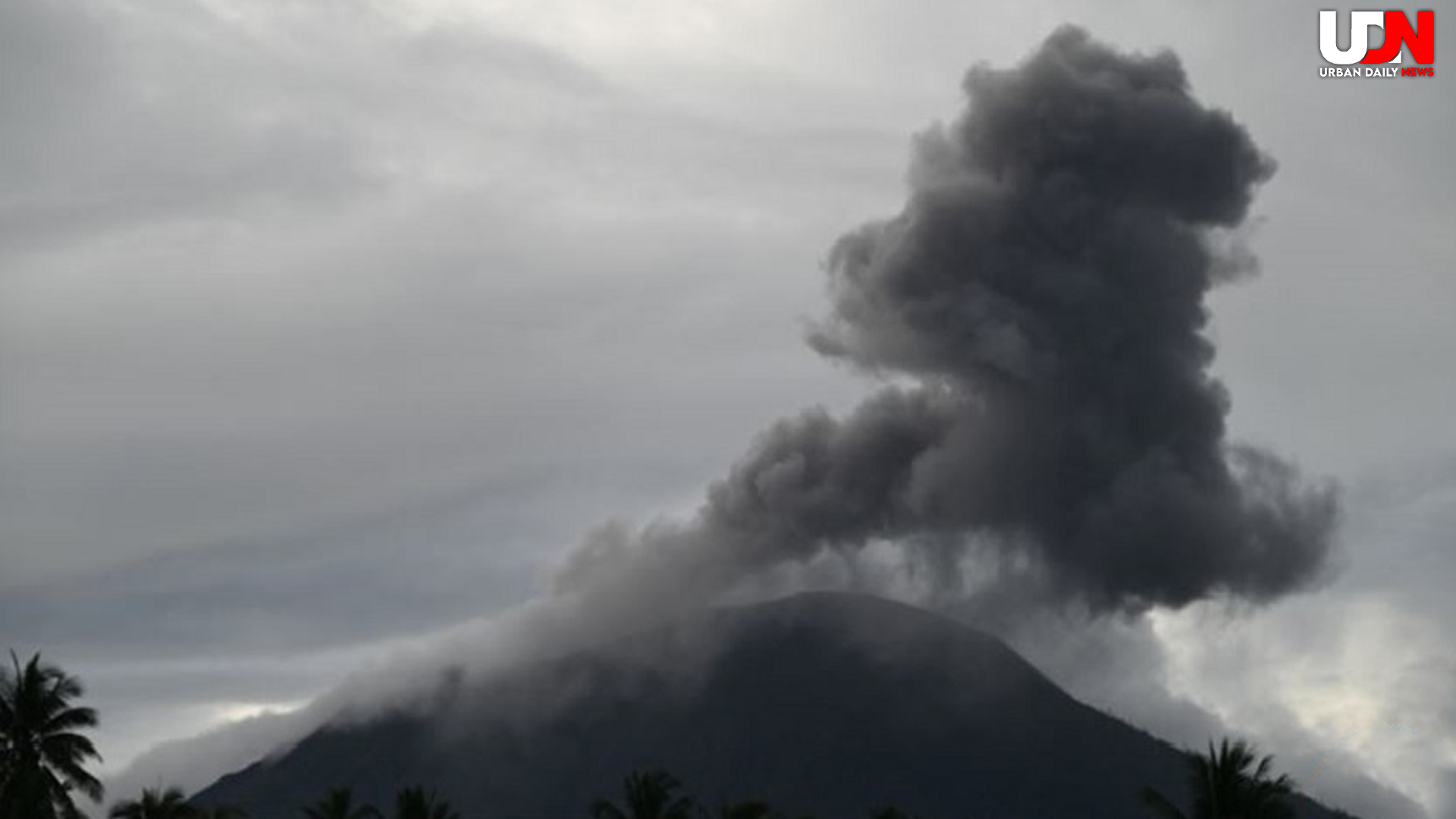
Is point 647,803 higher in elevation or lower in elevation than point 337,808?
higher

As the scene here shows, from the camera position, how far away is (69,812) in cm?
7131

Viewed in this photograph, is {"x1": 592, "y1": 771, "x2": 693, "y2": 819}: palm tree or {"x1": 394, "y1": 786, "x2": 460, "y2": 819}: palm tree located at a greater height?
{"x1": 592, "y1": 771, "x2": 693, "y2": 819}: palm tree

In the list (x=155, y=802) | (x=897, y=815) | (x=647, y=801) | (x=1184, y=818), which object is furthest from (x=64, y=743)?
(x=897, y=815)

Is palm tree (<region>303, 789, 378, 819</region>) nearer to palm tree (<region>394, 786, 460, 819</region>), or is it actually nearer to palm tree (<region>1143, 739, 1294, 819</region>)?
palm tree (<region>394, 786, 460, 819</region>)

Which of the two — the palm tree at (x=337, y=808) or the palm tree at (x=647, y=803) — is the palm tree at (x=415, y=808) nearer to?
the palm tree at (x=337, y=808)

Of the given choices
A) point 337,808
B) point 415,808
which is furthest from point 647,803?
point 337,808

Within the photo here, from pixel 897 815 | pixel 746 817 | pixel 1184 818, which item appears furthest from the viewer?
pixel 897 815

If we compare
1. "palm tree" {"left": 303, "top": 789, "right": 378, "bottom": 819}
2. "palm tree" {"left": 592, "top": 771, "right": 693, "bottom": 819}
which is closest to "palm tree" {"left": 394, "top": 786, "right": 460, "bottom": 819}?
"palm tree" {"left": 303, "top": 789, "right": 378, "bottom": 819}

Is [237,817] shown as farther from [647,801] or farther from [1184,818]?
[1184,818]

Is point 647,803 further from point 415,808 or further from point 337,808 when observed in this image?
point 337,808

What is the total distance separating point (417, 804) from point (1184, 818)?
3443 centimetres

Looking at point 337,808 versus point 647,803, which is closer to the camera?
point 647,803

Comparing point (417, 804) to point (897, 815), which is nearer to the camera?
point (417, 804)

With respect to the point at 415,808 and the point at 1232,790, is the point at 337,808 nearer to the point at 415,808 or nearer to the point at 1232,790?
the point at 415,808
